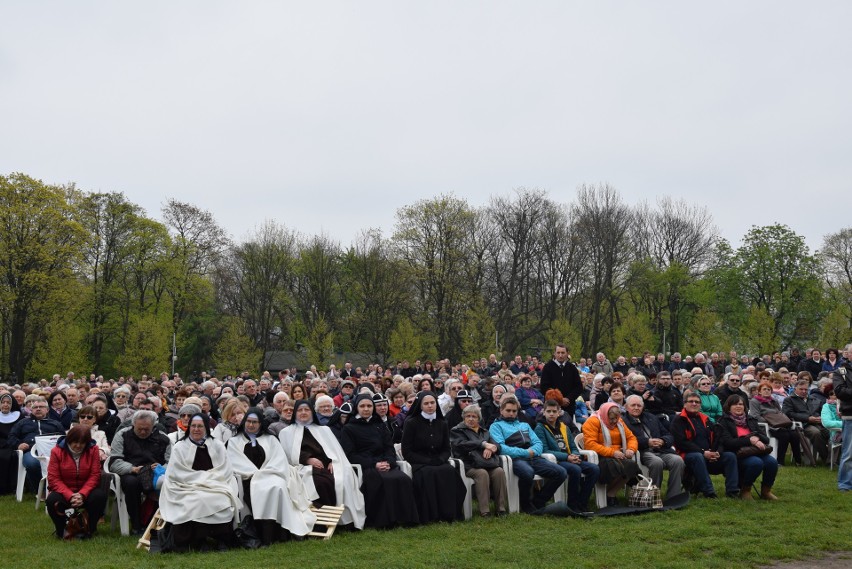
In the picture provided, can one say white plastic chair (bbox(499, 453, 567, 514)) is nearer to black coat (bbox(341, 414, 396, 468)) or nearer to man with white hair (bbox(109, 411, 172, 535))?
black coat (bbox(341, 414, 396, 468))

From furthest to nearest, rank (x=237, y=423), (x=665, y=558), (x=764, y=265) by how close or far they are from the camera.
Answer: (x=764, y=265)
(x=237, y=423)
(x=665, y=558)

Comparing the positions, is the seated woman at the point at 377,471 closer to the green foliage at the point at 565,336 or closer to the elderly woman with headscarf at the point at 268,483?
the elderly woman with headscarf at the point at 268,483

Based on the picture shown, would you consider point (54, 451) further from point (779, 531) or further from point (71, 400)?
point (779, 531)

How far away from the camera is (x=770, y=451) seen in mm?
8539

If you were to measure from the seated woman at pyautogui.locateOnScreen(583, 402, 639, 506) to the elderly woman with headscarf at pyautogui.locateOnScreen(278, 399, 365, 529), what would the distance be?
2.67m

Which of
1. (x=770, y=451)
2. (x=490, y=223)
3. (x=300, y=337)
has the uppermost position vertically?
(x=490, y=223)

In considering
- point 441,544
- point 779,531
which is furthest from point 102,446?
point 779,531

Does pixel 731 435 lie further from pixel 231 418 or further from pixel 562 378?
pixel 231 418

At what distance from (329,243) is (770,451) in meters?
38.5

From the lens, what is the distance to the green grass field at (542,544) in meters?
6.05

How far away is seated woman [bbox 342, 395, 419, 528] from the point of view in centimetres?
756

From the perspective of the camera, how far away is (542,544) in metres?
6.52

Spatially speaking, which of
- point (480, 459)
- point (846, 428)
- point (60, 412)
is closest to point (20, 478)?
point (60, 412)

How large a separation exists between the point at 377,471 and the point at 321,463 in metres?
0.57
